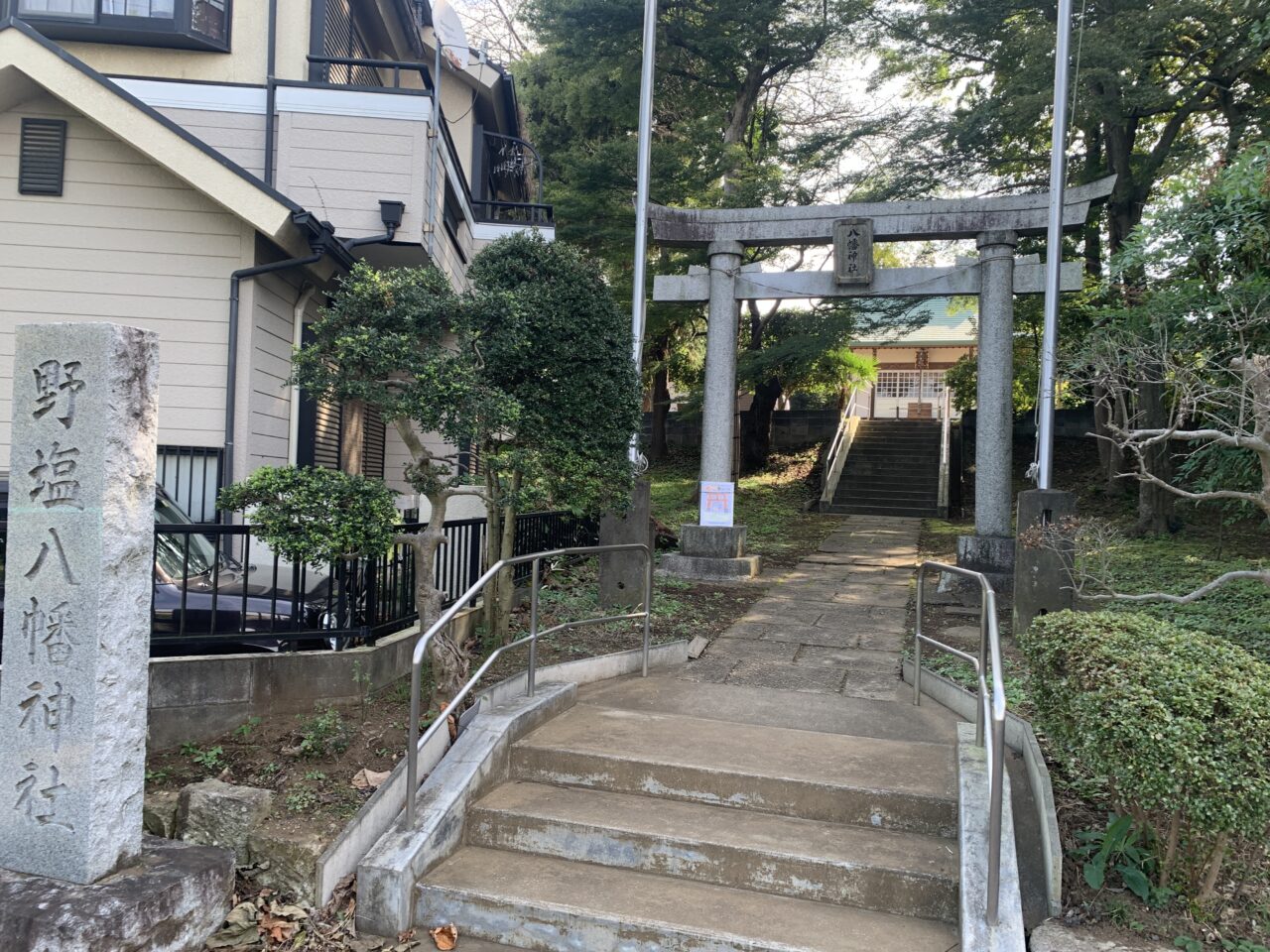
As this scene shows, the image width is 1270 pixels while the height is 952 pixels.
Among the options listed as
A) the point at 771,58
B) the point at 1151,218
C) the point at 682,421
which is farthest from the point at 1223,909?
the point at 682,421

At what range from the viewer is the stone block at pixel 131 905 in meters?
3.19

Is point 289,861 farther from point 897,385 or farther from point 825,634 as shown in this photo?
point 897,385

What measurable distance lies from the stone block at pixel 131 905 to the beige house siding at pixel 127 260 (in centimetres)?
528

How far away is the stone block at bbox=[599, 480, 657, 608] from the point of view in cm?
870

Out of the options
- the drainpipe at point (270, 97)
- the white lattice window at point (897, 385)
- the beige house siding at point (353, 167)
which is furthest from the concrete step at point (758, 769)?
the white lattice window at point (897, 385)

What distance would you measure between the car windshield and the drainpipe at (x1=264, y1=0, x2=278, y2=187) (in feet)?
14.6

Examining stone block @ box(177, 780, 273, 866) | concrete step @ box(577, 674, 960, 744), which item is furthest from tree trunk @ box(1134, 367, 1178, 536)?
stone block @ box(177, 780, 273, 866)

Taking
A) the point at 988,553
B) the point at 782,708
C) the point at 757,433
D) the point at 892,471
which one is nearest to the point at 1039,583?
the point at 988,553

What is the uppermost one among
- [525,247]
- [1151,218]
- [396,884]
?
[1151,218]

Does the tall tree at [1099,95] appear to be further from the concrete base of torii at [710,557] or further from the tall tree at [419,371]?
the tall tree at [419,371]

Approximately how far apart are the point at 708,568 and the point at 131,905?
26.9ft

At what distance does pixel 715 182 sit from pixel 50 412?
14645mm

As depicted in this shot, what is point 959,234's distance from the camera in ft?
35.5

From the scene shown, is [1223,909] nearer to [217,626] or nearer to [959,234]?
[217,626]
